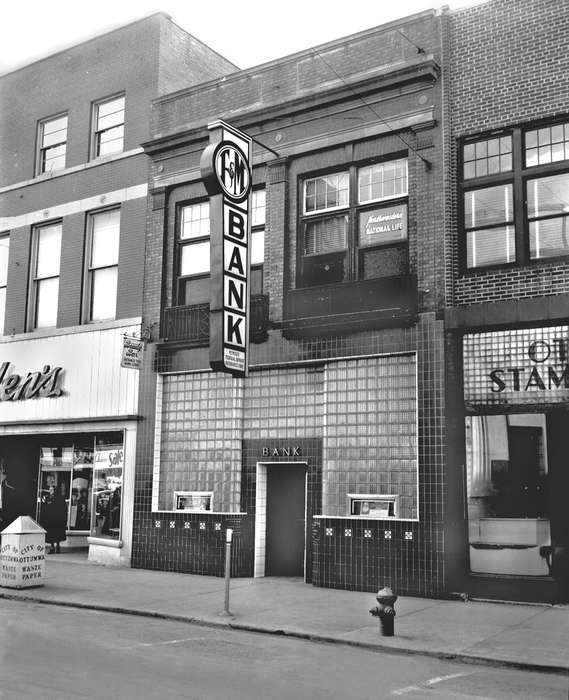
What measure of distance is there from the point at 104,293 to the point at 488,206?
9864 mm

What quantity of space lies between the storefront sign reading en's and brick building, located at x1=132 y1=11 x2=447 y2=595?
3.03 metres

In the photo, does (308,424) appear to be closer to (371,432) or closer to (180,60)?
(371,432)

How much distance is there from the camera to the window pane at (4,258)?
2288 centimetres

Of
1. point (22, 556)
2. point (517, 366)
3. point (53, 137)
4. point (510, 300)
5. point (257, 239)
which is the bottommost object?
point (22, 556)

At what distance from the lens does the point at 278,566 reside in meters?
16.8

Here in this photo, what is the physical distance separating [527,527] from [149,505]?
8.24 m

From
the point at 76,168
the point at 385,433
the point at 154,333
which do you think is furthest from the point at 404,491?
the point at 76,168

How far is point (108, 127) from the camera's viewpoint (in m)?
21.2

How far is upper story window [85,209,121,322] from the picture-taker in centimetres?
2028

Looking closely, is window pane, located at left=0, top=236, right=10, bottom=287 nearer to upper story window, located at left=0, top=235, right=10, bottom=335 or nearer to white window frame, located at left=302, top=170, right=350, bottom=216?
upper story window, located at left=0, top=235, right=10, bottom=335

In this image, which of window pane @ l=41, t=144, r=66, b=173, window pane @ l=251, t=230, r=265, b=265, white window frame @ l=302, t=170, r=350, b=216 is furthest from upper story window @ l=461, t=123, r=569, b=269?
window pane @ l=41, t=144, r=66, b=173

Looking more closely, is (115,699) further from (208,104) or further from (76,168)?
(76,168)

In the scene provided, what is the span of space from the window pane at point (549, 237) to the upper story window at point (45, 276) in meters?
12.4

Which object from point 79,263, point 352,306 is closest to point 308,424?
point 352,306
